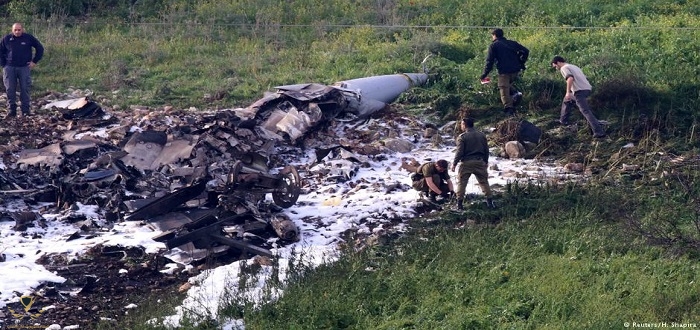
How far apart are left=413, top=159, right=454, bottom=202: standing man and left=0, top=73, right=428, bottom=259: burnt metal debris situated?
4.58 feet

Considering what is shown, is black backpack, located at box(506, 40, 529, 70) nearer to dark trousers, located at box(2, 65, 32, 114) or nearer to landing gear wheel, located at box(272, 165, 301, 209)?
landing gear wheel, located at box(272, 165, 301, 209)

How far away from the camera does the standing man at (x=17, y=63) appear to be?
52.1 feet

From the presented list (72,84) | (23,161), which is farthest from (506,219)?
(72,84)

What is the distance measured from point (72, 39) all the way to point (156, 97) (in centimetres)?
453

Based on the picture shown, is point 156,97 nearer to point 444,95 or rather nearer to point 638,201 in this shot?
point 444,95

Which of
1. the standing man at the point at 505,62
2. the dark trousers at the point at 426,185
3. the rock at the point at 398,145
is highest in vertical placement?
the standing man at the point at 505,62

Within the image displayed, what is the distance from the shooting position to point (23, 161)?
528 inches

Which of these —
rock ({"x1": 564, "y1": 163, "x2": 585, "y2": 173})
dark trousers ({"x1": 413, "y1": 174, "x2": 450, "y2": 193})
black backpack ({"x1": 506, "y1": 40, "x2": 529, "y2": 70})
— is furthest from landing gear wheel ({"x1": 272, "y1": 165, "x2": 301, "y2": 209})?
black backpack ({"x1": 506, "y1": 40, "x2": 529, "y2": 70})

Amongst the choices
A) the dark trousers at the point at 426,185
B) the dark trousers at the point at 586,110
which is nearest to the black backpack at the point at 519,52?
the dark trousers at the point at 586,110

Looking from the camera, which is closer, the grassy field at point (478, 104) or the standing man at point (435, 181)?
the grassy field at point (478, 104)

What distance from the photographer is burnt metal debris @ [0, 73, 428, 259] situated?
Answer: 11.6 meters

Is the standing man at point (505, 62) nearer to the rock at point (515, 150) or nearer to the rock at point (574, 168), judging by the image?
the rock at point (515, 150)

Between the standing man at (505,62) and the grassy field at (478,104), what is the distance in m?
0.37

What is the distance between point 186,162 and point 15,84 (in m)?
4.27
